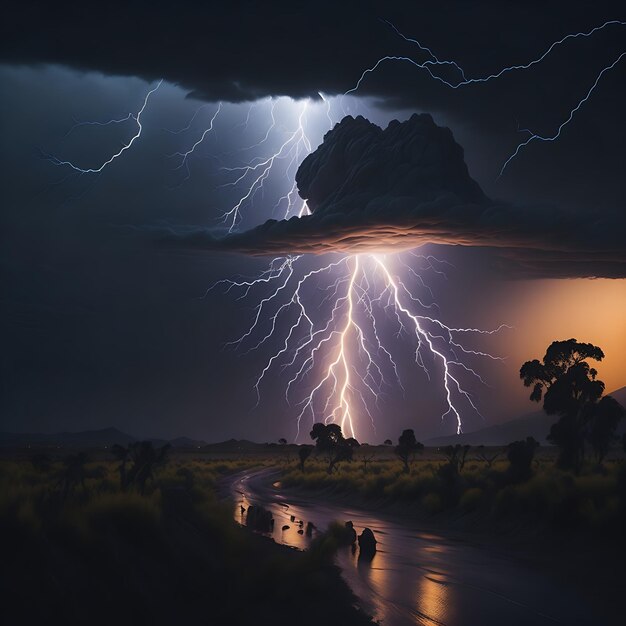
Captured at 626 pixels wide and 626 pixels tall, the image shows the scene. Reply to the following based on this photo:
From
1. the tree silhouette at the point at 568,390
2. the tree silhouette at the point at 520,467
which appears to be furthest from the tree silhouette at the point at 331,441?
the tree silhouette at the point at 520,467

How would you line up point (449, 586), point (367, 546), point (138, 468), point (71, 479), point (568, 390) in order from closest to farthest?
point (449, 586) < point (71, 479) < point (367, 546) < point (138, 468) < point (568, 390)

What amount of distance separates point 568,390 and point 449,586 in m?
24.8

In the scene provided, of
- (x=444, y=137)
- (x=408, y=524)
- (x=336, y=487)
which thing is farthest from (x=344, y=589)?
(x=444, y=137)

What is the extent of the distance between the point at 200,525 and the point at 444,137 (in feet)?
225

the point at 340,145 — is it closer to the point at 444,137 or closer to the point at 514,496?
the point at 444,137

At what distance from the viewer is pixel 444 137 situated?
78.2 m

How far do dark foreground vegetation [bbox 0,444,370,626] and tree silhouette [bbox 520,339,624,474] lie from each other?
2478cm

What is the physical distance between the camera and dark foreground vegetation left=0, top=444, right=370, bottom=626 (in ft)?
28.9

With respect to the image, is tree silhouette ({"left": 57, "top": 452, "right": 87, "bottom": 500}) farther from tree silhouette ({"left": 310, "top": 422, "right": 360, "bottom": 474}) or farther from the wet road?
tree silhouette ({"left": 310, "top": 422, "right": 360, "bottom": 474})

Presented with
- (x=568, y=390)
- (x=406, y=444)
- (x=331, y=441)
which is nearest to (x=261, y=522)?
(x=568, y=390)

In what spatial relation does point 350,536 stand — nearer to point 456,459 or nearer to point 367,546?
point 367,546

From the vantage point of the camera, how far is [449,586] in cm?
1627

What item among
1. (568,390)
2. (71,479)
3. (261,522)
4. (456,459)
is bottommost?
(261,522)

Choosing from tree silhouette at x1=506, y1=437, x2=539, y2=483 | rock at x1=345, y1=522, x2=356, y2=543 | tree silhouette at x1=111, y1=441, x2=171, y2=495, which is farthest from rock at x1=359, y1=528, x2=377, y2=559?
tree silhouette at x1=506, y1=437, x2=539, y2=483
